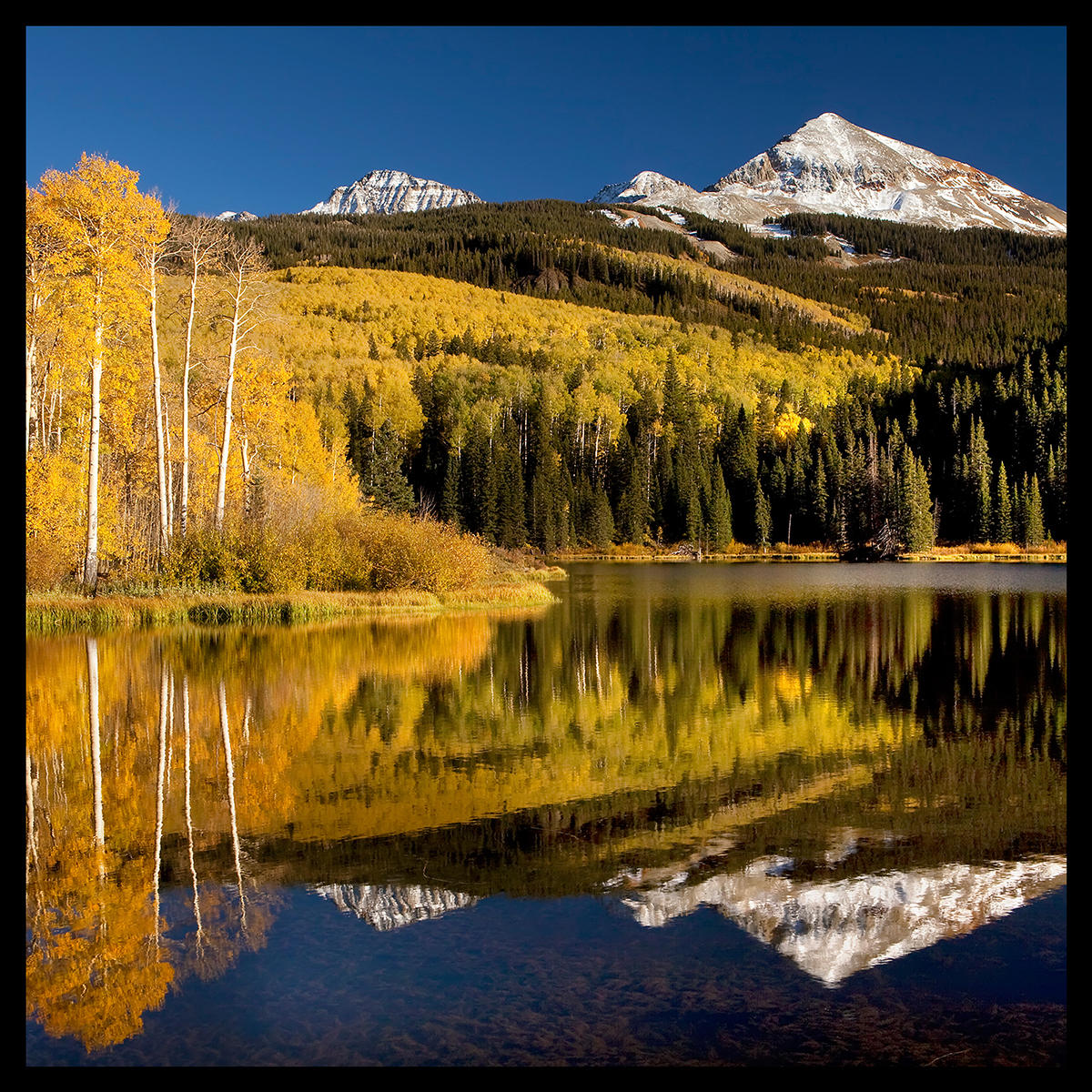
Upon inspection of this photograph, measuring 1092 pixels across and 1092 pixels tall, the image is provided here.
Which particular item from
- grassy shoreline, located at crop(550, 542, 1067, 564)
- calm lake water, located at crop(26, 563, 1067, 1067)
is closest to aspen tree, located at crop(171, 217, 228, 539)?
calm lake water, located at crop(26, 563, 1067, 1067)

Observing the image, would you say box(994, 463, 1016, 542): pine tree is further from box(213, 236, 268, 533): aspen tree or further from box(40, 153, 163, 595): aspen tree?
box(40, 153, 163, 595): aspen tree

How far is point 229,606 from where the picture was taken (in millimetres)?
24594

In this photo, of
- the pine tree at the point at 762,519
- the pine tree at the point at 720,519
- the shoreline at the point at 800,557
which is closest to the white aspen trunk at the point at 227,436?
the shoreline at the point at 800,557

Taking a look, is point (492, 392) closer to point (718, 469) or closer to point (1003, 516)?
point (718, 469)

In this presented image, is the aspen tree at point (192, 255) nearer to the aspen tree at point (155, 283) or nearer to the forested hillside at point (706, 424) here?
the aspen tree at point (155, 283)

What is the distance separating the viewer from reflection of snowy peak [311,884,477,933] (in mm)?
5879

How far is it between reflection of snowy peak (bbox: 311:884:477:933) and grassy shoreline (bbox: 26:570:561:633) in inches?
701

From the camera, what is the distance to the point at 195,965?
520cm

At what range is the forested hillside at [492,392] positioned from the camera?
2555 centimetres

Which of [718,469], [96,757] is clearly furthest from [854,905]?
[718,469]

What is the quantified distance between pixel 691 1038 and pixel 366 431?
82.4 metres

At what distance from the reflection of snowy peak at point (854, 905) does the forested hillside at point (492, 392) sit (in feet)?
67.2
